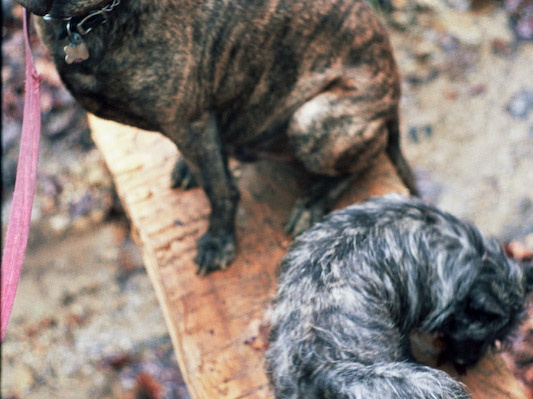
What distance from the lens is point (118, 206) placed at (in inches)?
196

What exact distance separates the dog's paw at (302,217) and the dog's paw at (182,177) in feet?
2.31

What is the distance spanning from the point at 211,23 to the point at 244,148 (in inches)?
41.6

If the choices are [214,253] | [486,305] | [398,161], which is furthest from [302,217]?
[486,305]

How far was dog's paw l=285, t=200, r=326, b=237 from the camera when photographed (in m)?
3.30

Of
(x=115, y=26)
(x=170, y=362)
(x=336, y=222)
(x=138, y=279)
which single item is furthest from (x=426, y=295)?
(x=138, y=279)

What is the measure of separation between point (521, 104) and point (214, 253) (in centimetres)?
301

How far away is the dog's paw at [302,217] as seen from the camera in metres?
3.30

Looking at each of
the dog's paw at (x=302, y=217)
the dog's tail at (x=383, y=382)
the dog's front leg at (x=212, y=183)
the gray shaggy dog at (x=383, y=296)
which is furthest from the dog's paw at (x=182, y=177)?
the dog's tail at (x=383, y=382)

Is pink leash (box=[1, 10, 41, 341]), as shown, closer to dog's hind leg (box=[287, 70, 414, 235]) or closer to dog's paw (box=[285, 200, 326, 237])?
dog's hind leg (box=[287, 70, 414, 235])

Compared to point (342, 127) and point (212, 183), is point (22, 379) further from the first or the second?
point (342, 127)

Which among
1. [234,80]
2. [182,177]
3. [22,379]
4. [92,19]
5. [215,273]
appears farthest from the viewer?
[22,379]

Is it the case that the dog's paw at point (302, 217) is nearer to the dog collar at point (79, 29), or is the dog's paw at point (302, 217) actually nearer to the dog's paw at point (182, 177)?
the dog's paw at point (182, 177)

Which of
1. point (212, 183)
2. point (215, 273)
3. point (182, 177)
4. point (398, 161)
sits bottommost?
point (215, 273)

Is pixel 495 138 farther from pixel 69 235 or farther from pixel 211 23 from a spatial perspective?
pixel 69 235
